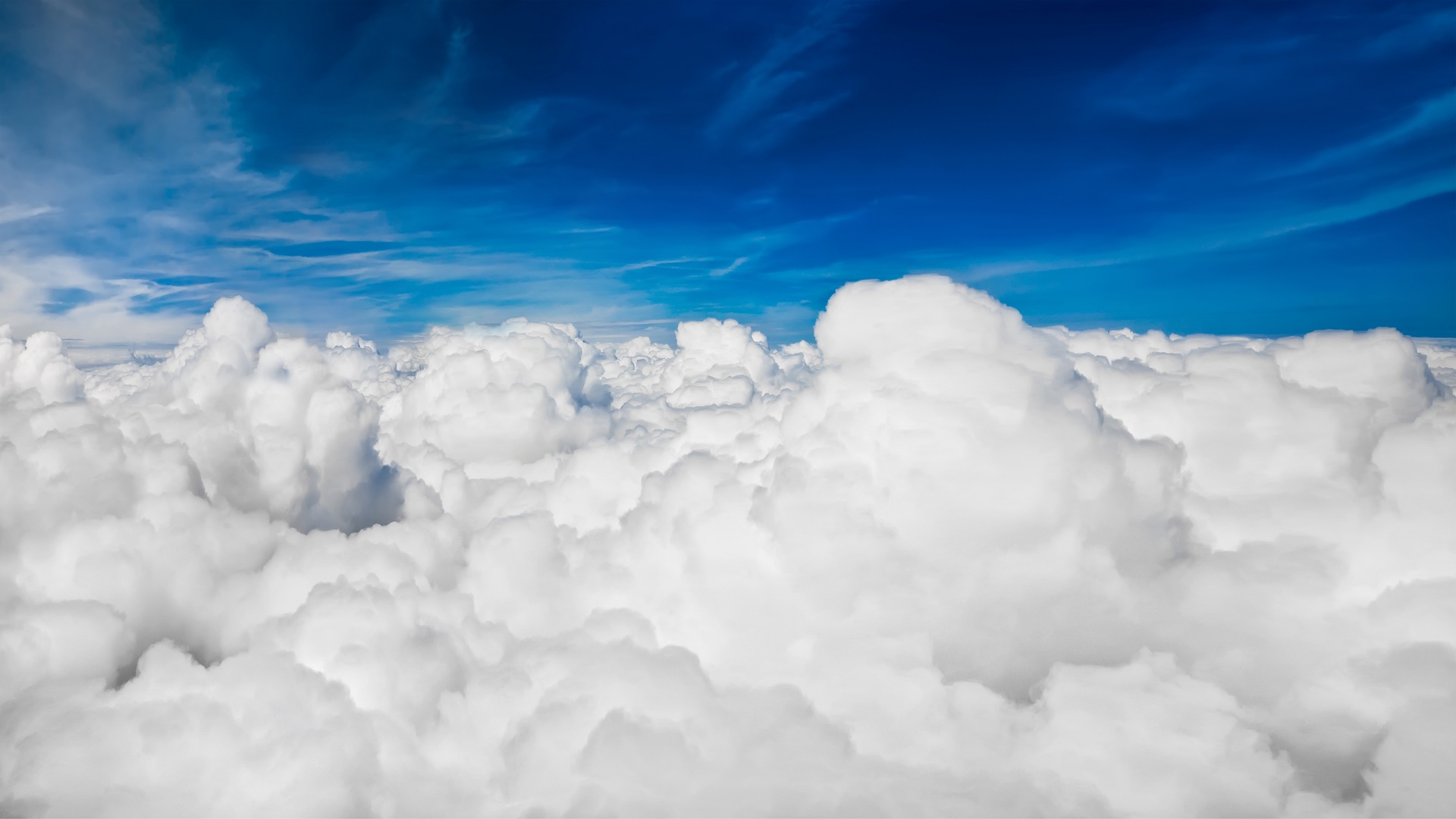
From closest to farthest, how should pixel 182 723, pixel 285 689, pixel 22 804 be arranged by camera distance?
pixel 22 804, pixel 182 723, pixel 285 689

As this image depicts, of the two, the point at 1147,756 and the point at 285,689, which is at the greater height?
the point at 285,689

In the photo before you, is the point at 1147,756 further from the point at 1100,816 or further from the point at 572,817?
the point at 572,817

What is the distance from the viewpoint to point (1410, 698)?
650ft

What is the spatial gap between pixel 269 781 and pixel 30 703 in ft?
218

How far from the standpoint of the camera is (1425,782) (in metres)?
180

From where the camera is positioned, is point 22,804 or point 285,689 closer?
point 22,804

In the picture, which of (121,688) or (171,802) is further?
(121,688)

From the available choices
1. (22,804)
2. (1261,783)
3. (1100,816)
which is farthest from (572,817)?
(1261,783)

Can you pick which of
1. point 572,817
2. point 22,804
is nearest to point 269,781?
point 22,804

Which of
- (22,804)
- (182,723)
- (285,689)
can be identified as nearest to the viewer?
(22,804)

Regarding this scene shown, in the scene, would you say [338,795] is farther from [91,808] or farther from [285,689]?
[91,808]

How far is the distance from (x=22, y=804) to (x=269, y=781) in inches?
2230

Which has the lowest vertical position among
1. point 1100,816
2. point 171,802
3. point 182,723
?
point 1100,816

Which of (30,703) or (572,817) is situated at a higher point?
(30,703)
